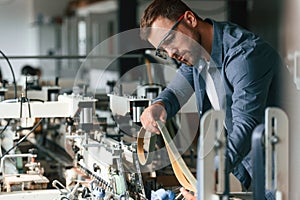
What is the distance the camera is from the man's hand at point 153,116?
223 centimetres

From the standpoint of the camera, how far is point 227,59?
6.87 feet

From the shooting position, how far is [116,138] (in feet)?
10.2

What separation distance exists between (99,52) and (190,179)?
24.6 ft

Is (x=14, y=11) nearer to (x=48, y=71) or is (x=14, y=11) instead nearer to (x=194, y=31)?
(x=48, y=71)

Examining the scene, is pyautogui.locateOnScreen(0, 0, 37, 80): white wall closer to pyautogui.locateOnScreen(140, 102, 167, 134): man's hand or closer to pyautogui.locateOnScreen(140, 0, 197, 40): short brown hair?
pyautogui.locateOnScreen(140, 102, 167, 134): man's hand

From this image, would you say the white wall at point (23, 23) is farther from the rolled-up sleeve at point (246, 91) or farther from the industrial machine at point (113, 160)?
the rolled-up sleeve at point (246, 91)

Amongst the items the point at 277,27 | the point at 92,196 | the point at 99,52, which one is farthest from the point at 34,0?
the point at 92,196

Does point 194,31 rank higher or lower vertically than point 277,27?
lower

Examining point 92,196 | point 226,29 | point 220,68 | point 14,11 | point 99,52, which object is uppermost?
point 14,11

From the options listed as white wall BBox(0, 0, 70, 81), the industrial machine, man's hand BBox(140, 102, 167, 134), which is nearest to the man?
man's hand BBox(140, 102, 167, 134)

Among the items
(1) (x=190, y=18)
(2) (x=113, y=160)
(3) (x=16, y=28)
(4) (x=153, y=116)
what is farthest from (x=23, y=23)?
(1) (x=190, y=18)

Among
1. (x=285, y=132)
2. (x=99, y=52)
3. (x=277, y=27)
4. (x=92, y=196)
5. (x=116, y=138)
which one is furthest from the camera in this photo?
(x=99, y=52)

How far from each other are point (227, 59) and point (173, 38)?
190 mm

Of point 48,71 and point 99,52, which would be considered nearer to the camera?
point 99,52
